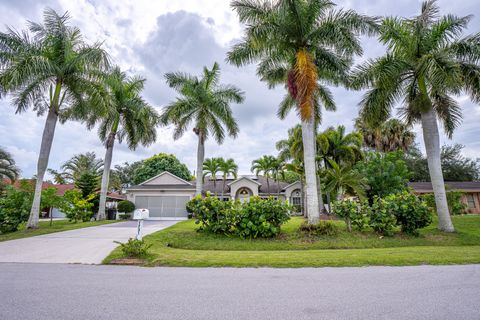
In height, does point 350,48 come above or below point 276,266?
above

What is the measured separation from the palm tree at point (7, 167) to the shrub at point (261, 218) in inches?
1060

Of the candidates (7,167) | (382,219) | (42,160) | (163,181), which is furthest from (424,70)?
(7,167)

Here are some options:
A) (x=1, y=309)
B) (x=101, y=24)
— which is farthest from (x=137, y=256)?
(x=101, y=24)

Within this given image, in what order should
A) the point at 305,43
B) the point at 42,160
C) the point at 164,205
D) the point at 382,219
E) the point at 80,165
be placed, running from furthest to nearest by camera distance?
the point at 80,165, the point at 164,205, the point at 42,160, the point at 305,43, the point at 382,219

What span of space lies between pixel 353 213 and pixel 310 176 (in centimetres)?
248

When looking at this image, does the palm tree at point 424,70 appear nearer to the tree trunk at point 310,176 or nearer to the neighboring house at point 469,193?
the tree trunk at point 310,176

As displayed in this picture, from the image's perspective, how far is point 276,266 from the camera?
602 cm

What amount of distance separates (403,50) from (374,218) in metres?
8.04

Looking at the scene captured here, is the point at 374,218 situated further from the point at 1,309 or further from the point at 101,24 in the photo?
the point at 101,24

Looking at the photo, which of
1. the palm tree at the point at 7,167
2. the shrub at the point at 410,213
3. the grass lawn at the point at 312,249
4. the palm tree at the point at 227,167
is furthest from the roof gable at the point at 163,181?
the shrub at the point at 410,213

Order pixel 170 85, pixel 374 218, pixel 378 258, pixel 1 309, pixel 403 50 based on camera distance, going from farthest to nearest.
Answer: pixel 170 85
pixel 403 50
pixel 374 218
pixel 378 258
pixel 1 309

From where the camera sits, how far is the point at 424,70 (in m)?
10.7

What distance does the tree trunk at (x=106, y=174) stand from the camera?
1945 cm

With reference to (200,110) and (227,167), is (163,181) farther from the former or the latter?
(200,110)
